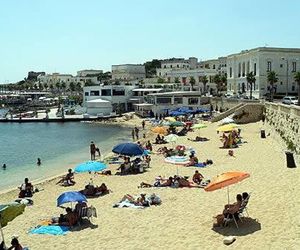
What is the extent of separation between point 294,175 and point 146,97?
69.1 meters

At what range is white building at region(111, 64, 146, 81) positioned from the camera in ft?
488

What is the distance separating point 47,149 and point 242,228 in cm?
3549

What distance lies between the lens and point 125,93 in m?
89.7

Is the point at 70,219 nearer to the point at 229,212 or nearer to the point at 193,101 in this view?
the point at 229,212

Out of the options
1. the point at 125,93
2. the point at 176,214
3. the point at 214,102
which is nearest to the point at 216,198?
the point at 176,214

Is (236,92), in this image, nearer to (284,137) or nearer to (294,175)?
(284,137)

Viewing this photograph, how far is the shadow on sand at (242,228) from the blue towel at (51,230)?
491 cm

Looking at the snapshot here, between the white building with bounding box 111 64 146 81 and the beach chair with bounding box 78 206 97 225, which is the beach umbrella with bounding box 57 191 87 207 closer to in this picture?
the beach chair with bounding box 78 206 97 225

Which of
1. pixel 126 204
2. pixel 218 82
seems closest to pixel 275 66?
pixel 218 82

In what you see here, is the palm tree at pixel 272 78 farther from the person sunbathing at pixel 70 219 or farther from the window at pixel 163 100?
the person sunbathing at pixel 70 219

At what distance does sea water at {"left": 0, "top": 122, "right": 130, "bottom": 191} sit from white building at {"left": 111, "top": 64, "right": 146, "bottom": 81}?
247ft

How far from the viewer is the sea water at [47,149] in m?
31.6

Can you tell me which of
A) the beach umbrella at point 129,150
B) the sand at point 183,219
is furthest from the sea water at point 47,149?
the sand at point 183,219

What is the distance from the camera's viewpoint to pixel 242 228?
13.1m
